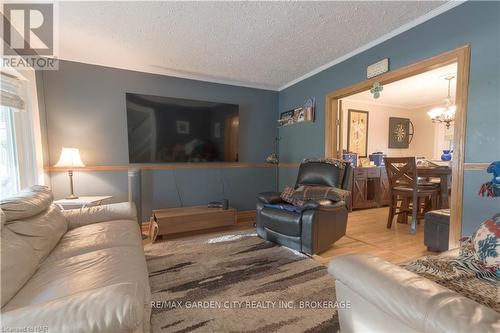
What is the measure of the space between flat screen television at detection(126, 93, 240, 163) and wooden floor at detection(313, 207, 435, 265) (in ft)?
6.42

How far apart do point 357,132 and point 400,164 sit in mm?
1638

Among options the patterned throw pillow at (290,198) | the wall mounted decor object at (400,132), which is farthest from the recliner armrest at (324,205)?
the wall mounted decor object at (400,132)

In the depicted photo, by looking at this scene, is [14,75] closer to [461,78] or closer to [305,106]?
[305,106]

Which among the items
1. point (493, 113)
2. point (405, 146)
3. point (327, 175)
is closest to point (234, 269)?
point (327, 175)

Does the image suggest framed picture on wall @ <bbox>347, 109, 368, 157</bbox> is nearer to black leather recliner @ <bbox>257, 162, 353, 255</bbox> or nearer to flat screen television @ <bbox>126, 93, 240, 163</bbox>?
black leather recliner @ <bbox>257, 162, 353, 255</bbox>

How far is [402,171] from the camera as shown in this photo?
3.04 m

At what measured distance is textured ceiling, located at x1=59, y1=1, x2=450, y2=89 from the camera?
180 cm

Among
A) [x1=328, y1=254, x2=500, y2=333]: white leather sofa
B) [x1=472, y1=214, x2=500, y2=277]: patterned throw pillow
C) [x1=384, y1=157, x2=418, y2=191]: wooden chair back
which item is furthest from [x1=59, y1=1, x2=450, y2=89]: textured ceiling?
[x1=328, y1=254, x2=500, y2=333]: white leather sofa

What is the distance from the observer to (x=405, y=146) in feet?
17.0

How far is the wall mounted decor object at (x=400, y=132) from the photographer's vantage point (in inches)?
198

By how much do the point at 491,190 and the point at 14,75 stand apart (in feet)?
12.8

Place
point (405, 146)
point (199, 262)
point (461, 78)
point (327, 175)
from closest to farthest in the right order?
point (461, 78)
point (199, 262)
point (327, 175)
point (405, 146)

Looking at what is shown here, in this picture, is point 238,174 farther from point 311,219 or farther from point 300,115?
point 311,219

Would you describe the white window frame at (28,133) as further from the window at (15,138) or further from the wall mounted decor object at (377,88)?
the wall mounted decor object at (377,88)
